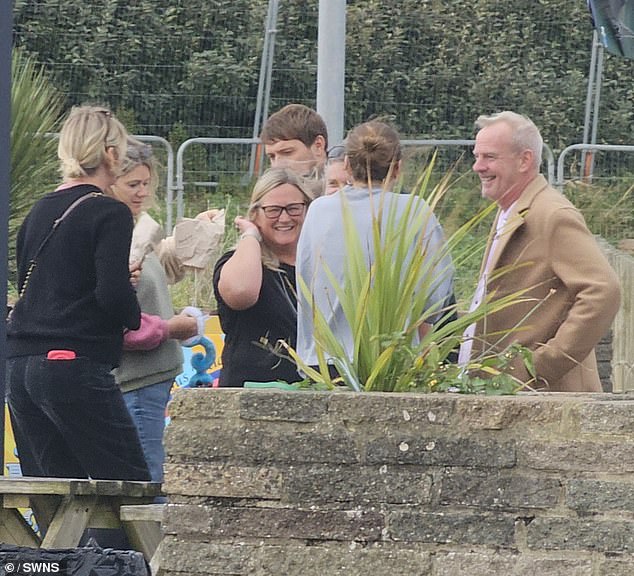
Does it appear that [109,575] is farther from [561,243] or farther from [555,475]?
[561,243]

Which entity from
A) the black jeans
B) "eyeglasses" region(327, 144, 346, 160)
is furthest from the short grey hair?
the black jeans

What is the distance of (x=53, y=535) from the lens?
4.39 m

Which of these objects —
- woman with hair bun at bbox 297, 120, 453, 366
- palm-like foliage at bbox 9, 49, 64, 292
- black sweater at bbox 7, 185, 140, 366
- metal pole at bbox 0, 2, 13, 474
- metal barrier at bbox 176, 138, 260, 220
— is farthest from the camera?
metal barrier at bbox 176, 138, 260, 220

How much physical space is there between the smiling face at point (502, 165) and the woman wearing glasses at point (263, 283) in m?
0.59

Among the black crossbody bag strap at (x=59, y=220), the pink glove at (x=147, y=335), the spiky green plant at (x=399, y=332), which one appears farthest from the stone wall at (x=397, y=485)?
the pink glove at (x=147, y=335)

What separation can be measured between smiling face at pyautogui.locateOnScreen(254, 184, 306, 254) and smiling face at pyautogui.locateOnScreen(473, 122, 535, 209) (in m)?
0.60

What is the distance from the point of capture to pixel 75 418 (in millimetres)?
4609

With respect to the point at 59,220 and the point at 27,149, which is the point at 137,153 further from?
the point at 27,149

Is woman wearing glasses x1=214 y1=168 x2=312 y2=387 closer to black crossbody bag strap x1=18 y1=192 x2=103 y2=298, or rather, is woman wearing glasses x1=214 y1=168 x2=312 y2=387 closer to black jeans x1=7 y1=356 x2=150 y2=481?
black jeans x1=7 y1=356 x2=150 y2=481

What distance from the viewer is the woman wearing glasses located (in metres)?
4.64

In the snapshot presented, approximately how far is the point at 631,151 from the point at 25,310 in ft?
20.9

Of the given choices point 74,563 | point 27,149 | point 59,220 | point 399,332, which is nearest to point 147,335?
point 59,220

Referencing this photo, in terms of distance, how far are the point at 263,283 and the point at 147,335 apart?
0.57 meters

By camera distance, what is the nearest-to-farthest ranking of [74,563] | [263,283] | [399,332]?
[399,332], [74,563], [263,283]
